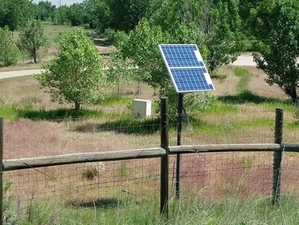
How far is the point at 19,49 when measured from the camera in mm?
47875

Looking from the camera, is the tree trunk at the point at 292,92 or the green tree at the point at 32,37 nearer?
the tree trunk at the point at 292,92

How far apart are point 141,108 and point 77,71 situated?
321 cm

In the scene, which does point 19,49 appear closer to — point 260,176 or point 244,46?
point 244,46

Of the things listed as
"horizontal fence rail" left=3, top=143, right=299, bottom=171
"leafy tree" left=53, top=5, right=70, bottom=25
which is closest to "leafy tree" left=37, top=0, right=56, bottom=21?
"leafy tree" left=53, top=5, right=70, bottom=25

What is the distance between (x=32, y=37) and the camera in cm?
4559

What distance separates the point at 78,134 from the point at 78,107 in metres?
4.79

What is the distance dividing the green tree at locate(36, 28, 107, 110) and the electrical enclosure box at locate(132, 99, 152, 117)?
2.03 meters

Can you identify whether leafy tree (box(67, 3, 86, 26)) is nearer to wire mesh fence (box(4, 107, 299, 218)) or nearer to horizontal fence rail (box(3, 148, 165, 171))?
wire mesh fence (box(4, 107, 299, 218))

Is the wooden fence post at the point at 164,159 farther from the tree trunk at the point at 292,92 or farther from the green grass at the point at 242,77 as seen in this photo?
the green grass at the point at 242,77

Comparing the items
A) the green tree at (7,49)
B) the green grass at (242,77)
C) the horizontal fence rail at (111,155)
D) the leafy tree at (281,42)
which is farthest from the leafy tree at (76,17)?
the horizontal fence rail at (111,155)

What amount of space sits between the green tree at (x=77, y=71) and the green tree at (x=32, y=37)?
80.7 ft

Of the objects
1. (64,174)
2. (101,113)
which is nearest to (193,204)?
(64,174)

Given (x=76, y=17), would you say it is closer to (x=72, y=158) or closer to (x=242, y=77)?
(x=242, y=77)

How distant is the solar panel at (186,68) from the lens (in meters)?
8.83
